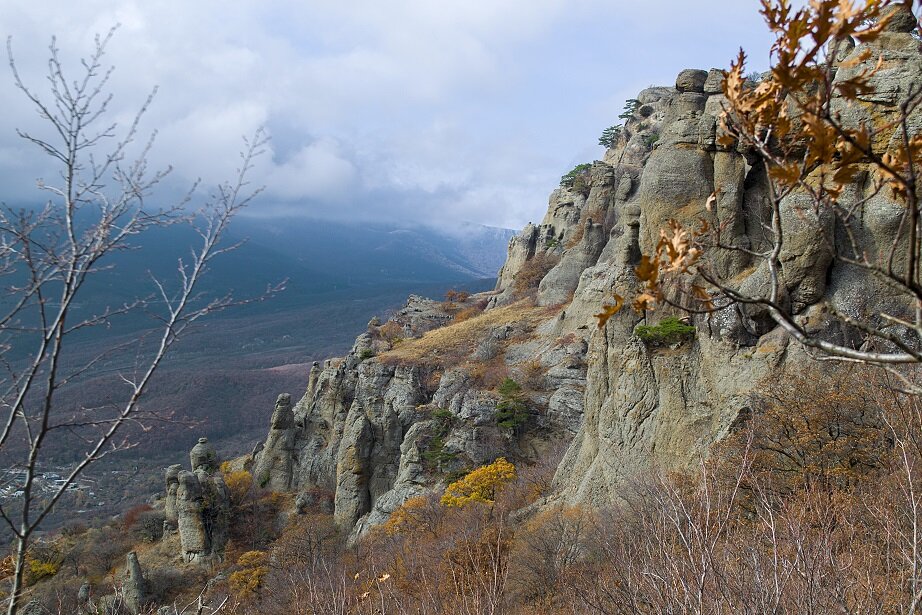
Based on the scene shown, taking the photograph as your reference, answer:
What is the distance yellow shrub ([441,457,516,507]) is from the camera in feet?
91.6

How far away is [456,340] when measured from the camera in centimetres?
4822

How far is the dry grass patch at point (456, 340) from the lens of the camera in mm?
45906

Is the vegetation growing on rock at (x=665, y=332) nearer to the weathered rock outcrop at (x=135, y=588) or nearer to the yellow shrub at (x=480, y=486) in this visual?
the yellow shrub at (x=480, y=486)

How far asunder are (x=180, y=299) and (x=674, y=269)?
15.6 feet

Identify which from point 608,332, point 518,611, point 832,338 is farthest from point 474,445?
point 832,338

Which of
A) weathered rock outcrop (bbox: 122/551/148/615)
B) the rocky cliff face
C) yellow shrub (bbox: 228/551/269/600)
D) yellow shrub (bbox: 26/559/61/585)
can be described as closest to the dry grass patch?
the rocky cliff face

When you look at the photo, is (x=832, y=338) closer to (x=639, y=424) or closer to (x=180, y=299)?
(x=639, y=424)

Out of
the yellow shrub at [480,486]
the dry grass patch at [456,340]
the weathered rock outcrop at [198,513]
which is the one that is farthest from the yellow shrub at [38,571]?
the yellow shrub at [480,486]

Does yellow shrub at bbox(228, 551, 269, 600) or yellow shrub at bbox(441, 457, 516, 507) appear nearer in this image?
yellow shrub at bbox(441, 457, 516, 507)

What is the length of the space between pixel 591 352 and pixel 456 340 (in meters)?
24.8

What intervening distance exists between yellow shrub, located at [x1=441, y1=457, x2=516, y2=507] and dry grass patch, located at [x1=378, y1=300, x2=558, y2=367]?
1505 cm

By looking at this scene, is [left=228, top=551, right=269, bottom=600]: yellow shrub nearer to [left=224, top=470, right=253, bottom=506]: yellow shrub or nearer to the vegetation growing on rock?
[left=224, top=470, right=253, bottom=506]: yellow shrub

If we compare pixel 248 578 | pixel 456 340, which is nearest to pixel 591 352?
pixel 248 578

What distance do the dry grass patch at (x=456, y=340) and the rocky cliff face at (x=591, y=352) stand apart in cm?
21
